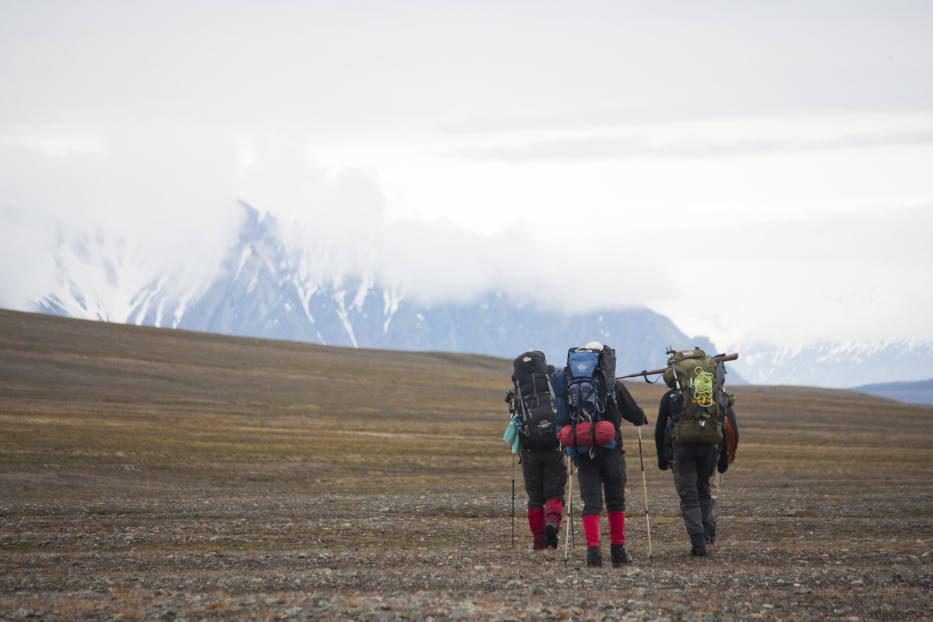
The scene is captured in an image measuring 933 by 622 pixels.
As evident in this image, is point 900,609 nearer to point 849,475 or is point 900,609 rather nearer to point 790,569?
point 790,569

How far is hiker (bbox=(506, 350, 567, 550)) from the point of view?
15164 mm

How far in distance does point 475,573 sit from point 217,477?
25.2 m

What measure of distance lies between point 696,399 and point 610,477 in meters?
1.73

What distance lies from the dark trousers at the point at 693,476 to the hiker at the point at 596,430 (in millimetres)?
1005

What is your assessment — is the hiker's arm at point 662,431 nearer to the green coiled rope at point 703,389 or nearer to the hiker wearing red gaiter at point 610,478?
the green coiled rope at point 703,389

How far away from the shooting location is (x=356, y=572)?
13344mm

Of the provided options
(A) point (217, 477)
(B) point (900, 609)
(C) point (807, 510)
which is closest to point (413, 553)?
(B) point (900, 609)

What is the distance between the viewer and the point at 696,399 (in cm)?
1445

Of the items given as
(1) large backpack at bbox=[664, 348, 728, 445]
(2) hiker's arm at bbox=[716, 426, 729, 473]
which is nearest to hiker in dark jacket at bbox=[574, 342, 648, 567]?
(1) large backpack at bbox=[664, 348, 728, 445]

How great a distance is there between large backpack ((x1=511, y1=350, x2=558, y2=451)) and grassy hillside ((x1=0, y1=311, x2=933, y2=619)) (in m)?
1.72

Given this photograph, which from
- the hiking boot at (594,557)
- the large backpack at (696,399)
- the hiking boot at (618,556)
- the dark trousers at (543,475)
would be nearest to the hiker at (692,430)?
the large backpack at (696,399)

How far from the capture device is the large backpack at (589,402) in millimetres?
13836

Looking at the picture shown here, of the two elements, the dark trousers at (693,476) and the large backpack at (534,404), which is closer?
the dark trousers at (693,476)

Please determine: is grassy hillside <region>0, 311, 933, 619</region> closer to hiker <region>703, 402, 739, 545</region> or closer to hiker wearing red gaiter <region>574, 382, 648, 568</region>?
hiker <region>703, 402, 739, 545</region>
